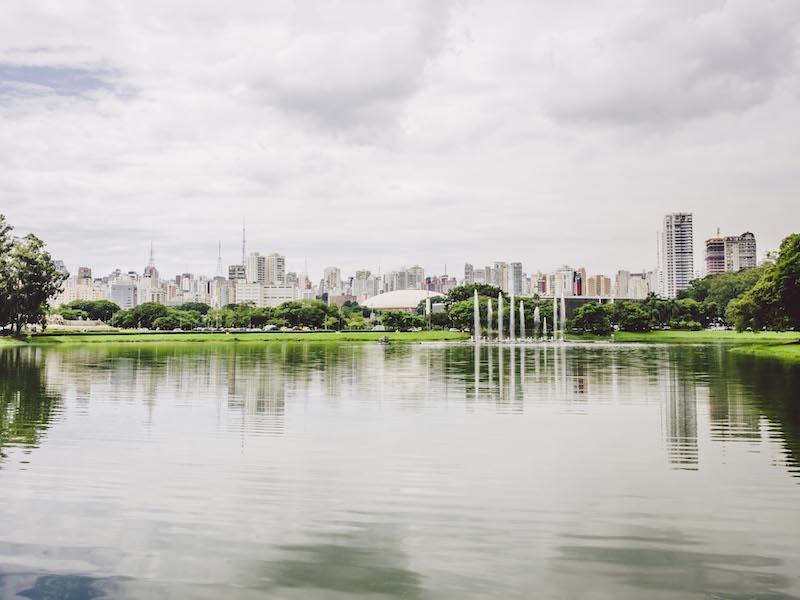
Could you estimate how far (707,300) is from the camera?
103250mm

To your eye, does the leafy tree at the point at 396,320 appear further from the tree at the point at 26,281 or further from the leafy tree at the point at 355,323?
the tree at the point at 26,281

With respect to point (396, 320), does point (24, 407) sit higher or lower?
lower

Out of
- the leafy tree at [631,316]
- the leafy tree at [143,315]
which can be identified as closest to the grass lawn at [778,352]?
the leafy tree at [631,316]

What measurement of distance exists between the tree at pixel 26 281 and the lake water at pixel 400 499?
5233 centimetres

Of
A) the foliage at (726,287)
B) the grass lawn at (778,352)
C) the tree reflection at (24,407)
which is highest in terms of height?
the foliage at (726,287)

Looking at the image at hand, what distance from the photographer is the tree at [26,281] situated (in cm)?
6450

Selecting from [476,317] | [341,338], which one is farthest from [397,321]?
[476,317]

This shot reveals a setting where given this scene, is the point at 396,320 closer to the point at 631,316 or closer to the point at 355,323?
the point at 355,323

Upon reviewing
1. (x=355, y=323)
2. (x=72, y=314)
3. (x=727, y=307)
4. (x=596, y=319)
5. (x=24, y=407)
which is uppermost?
(x=72, y=314)

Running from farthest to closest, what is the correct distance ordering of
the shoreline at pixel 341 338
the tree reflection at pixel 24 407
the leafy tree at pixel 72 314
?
the leafy tree at pixel 72 314
the shoreline at pixel 341 338
the tree reflection at pixel 24 407

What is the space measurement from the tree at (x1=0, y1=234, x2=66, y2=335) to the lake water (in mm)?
52330

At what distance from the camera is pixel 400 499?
9.12 m

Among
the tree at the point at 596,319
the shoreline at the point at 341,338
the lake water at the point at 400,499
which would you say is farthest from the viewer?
the tree at the point at 596,319

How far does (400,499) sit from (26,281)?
66625 millimetres
